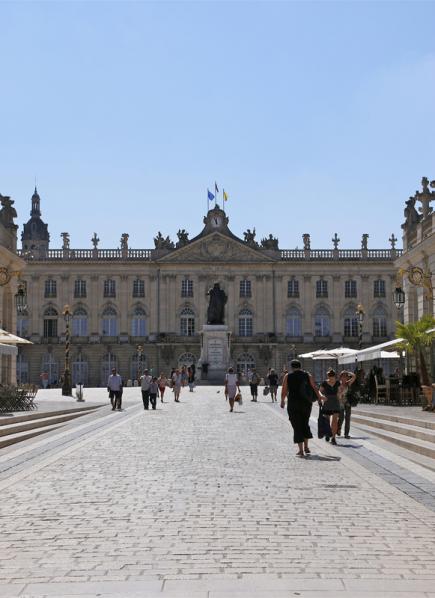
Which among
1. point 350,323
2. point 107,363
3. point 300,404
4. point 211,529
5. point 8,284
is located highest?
point 350,323

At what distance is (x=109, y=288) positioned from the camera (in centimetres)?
8562

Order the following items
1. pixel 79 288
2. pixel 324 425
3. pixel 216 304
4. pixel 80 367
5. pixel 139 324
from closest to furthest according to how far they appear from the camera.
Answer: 1. pixel 324 425
2. pixel 216 304
3. pixel 80 367
4. pixel 139 324
5. pixel 79 288

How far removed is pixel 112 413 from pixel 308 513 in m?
21.1

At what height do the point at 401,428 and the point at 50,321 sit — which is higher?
the point at 50,321

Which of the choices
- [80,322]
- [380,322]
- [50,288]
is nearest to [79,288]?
[50,288]

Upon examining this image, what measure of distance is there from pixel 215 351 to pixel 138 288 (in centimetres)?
2721

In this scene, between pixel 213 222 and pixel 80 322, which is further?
pixel 80 322

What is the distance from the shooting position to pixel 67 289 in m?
85.6

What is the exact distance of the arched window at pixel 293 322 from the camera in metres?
85.2

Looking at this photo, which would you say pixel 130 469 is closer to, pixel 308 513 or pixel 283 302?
pixel 308 513

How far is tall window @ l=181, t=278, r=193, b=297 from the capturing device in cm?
8538

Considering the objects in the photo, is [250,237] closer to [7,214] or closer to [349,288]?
[349,288]

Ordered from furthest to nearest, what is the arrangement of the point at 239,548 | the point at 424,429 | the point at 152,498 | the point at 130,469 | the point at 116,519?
the point at 424,429, the point at 130,469, the point at 152,498, the point at 116,519, the point at 239,548

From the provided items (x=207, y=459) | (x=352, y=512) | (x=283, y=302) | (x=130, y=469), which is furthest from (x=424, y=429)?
(x=283, y=302)
